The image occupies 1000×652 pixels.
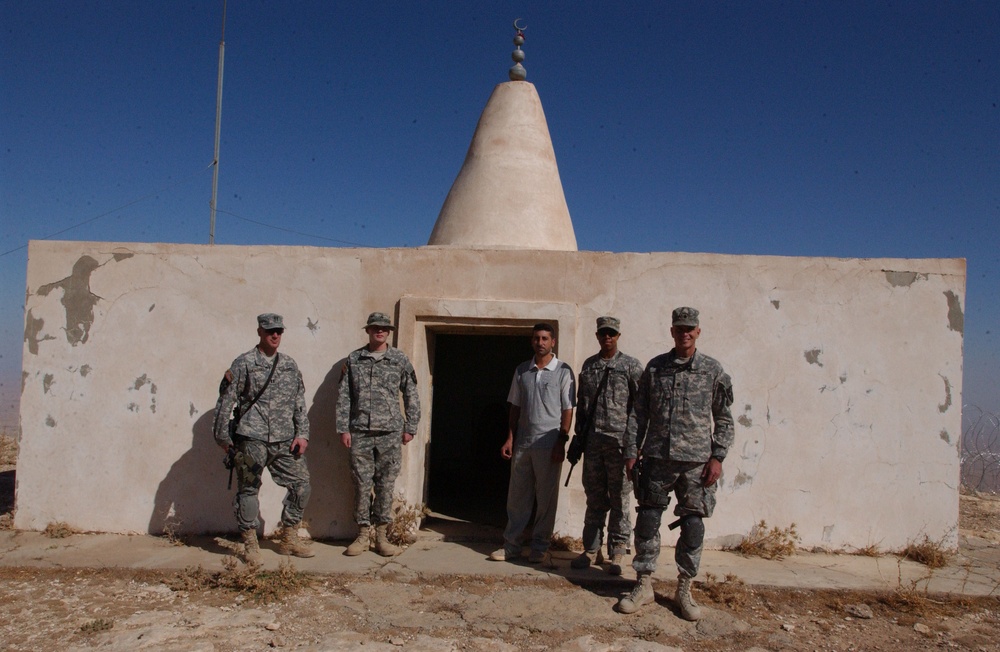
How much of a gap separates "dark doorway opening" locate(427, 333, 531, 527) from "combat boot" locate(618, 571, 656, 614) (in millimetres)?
5154

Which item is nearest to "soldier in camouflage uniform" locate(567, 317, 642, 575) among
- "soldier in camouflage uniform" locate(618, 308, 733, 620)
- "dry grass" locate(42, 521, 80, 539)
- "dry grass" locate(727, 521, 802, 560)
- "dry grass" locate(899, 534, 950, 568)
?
"soldier in camouflage uniform" locate(618, 308, 733, 620)

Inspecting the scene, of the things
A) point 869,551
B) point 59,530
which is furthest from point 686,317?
point 59,530

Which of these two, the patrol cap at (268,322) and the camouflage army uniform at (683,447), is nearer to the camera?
the camouflage army uniform at (683,447)

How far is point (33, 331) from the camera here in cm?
557

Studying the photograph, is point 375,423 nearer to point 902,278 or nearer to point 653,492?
point 653,492

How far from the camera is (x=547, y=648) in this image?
3.66 meters

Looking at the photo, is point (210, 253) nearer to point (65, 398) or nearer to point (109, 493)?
point (65, 398)

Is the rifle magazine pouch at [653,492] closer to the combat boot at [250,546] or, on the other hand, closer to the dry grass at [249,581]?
the dry grass at [249,581]

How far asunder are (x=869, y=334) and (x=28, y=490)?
646 centimetres

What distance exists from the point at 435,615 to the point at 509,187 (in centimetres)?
414

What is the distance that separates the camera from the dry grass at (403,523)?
17.2ft

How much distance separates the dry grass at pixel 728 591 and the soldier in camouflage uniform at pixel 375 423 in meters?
2.08

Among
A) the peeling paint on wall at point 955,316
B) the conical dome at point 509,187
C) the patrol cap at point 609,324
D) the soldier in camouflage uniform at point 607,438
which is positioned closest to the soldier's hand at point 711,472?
the soldier in camouflage uniform at point 607,438

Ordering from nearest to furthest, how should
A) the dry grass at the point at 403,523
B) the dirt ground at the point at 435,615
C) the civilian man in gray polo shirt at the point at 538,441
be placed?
1. the dirt ground at the point at 435,615
2. the civilian man in gray polo shirt at the point at 538,441
3. the dry grass at the point at 403,523
